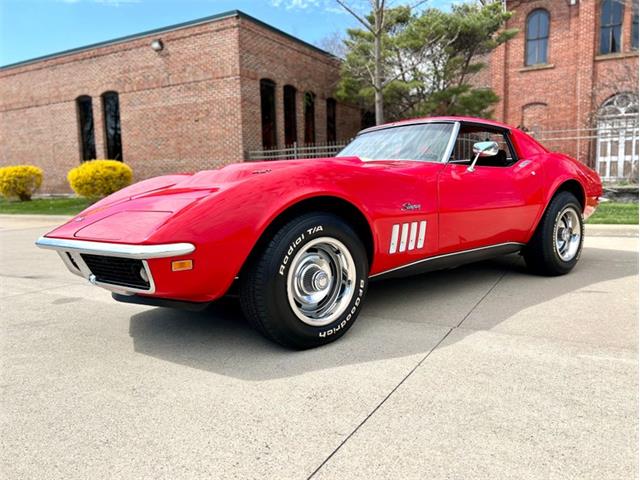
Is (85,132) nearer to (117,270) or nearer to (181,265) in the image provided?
(117,270)

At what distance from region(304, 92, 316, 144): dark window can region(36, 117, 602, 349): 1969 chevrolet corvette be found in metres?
14.5

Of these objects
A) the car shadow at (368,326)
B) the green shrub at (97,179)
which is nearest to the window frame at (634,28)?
the car shadow at (368,326)

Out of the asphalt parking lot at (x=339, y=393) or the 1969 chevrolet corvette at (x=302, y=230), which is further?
the 1969 chevrolet corvette at (x=302, y=230)

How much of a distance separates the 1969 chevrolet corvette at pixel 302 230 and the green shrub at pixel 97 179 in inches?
473

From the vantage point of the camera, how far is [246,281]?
260 centimetres

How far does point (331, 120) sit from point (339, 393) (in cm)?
1852

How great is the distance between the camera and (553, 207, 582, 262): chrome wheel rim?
4.64 metres

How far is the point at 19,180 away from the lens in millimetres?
17094

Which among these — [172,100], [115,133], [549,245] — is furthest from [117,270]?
[115,133]

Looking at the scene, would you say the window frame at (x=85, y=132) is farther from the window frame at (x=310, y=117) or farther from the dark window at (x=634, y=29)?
the dark window at (x=634, y=29)

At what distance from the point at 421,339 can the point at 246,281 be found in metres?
1.12

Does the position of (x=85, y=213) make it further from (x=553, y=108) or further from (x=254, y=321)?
(x=553, y=108)

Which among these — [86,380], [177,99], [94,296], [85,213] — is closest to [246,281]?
[86,380]

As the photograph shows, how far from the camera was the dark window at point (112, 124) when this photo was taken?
17406 millimetres
